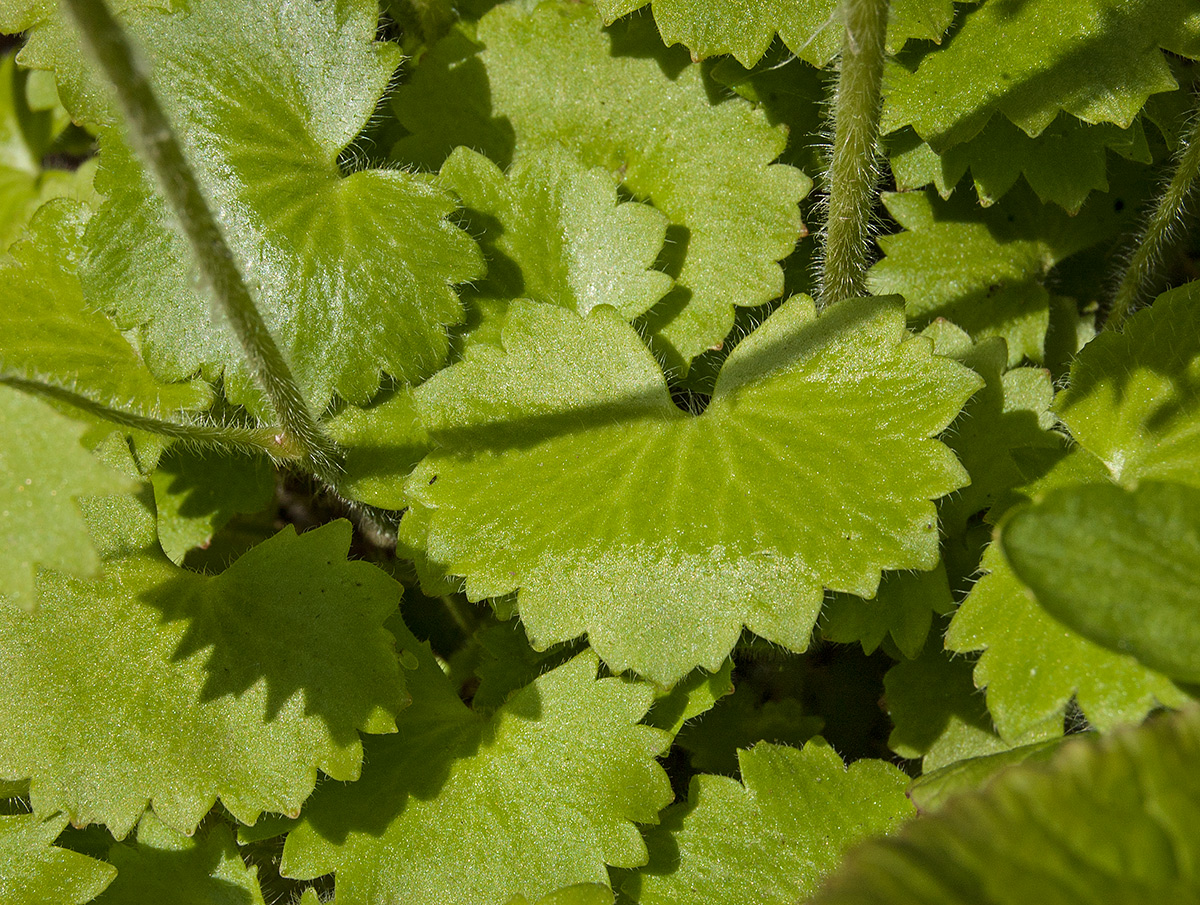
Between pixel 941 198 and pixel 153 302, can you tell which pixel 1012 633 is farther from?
pixel 153 302

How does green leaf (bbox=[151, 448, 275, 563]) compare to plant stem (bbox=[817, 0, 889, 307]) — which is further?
green leaf (bbox=[151, 448, 275, 563])

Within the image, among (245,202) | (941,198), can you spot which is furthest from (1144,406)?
(245,202)

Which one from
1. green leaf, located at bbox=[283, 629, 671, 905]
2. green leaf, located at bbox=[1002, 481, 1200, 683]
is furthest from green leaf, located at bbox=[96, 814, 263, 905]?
green leaf, located at bbox=[1002, 481, 1200, 683]

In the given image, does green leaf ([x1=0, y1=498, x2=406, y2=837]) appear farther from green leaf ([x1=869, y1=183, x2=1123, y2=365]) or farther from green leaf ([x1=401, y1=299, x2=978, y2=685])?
green leaf ([x1=869, y1=183, x2=1123, y2=365])

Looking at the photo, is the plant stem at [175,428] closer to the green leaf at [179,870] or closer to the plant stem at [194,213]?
the plant stem at [194,213]

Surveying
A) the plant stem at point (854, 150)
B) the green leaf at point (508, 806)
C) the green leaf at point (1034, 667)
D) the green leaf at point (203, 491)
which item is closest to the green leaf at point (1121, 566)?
the green leaf at point (1034, 667)
